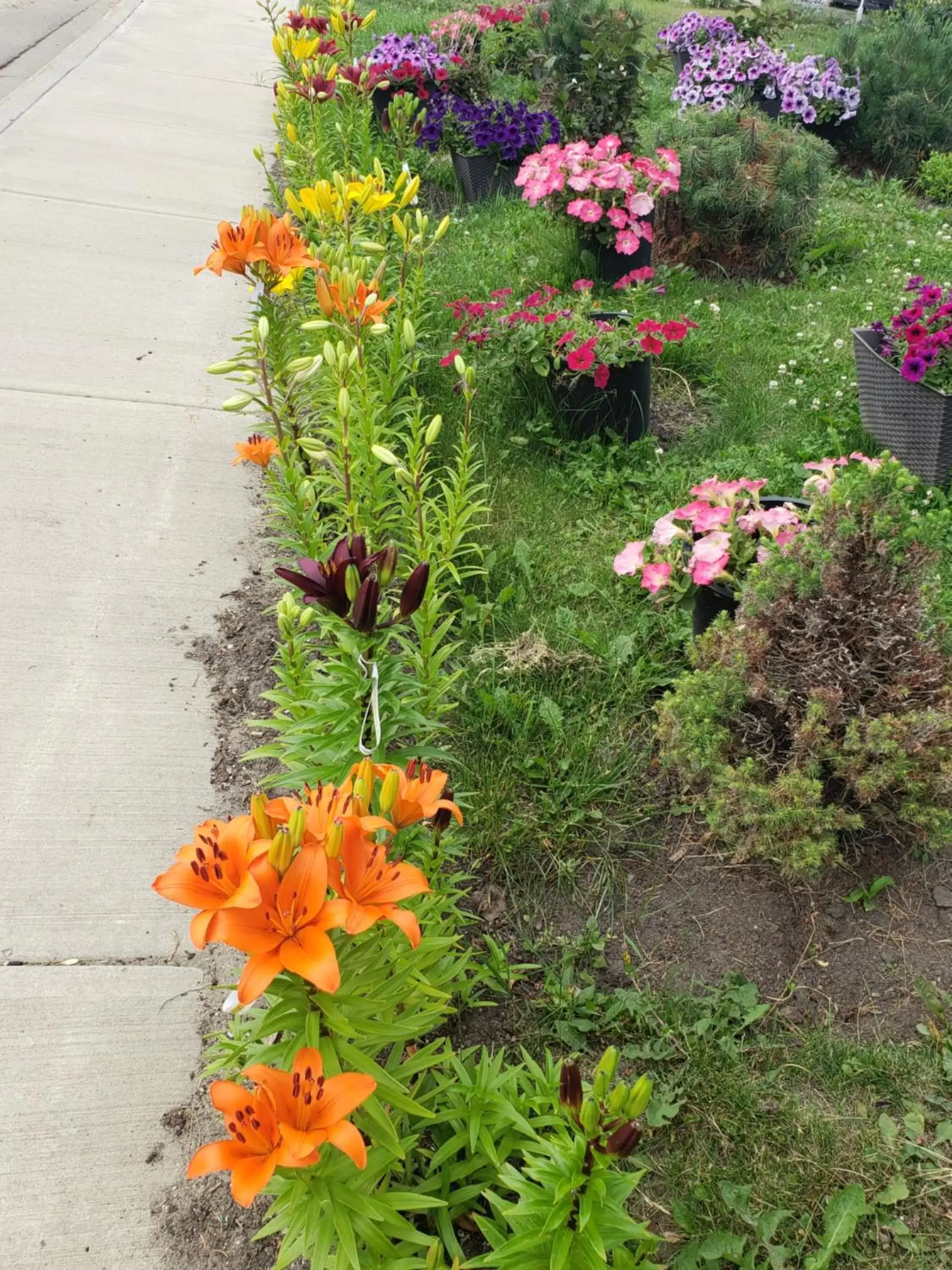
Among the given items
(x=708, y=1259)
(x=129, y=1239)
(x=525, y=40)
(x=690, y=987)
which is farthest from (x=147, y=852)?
(x=525, y=40)

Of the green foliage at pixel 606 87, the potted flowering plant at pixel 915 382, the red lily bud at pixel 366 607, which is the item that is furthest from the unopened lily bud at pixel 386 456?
the green foliage at pixel 606 87

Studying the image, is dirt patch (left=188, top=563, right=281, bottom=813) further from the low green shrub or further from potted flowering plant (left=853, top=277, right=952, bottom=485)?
potted flowering plant (left=853, top=277, right=952, bottom=485)

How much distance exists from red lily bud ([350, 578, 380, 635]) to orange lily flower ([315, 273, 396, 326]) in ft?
3.43

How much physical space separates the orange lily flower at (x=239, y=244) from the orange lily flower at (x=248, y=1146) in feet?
6.49

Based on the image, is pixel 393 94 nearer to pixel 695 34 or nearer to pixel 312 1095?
pixel 695 34

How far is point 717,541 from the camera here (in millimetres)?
2764

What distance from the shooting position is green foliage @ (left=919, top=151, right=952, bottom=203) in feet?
24.3

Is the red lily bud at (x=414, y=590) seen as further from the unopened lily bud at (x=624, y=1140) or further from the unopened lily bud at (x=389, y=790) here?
the unopened lily bud at (x=624, y=1140)

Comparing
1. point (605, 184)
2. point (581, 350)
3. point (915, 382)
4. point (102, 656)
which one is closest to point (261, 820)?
point (102, 656)

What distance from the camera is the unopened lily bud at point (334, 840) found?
3.92ft

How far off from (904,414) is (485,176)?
3.89 m

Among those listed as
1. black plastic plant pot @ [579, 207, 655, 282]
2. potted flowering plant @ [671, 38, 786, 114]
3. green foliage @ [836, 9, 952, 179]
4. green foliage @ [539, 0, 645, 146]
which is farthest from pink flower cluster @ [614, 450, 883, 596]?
green foliage @ [836, 9, 952, 179]

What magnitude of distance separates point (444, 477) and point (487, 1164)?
2590mm

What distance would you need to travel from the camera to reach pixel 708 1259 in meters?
1.70
